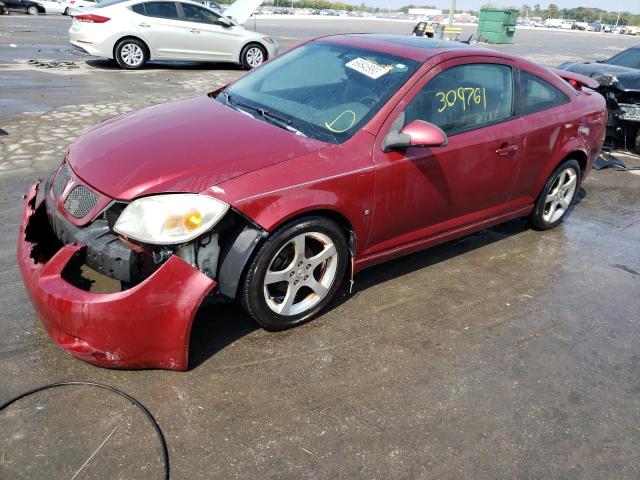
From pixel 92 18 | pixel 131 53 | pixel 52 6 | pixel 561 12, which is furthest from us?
pixel 561 12

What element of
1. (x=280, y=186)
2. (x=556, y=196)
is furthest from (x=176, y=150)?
(x=556, y=196)

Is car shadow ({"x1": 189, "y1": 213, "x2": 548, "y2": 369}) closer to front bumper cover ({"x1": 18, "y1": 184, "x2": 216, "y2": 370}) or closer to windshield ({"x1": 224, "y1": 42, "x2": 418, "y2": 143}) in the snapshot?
front bumper cover ({"x1": 18, "y1": 184, "x2": 216, "y2": 370})

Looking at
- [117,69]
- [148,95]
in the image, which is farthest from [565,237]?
[117,69]

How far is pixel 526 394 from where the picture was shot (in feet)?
9.57

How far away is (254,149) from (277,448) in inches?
61.4

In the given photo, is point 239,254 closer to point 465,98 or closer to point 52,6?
point 465,98

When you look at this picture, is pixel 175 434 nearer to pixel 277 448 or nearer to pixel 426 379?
pixel 277 448

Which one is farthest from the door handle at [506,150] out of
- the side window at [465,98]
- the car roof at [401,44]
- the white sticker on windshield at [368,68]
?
the white sticker on windshield at [368,68]

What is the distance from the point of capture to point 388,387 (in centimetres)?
288

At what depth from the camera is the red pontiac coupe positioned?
8.88 ft

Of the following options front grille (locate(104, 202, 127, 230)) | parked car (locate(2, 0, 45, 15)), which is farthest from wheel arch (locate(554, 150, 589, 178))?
parked car (locate(2, 0, 45, 15))

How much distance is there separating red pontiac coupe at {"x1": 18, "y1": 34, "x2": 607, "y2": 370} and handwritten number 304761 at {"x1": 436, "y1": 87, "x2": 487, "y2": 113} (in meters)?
0.02

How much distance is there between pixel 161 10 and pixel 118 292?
1051cm

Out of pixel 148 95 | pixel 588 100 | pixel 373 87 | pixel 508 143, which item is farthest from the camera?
pixel 148 95
